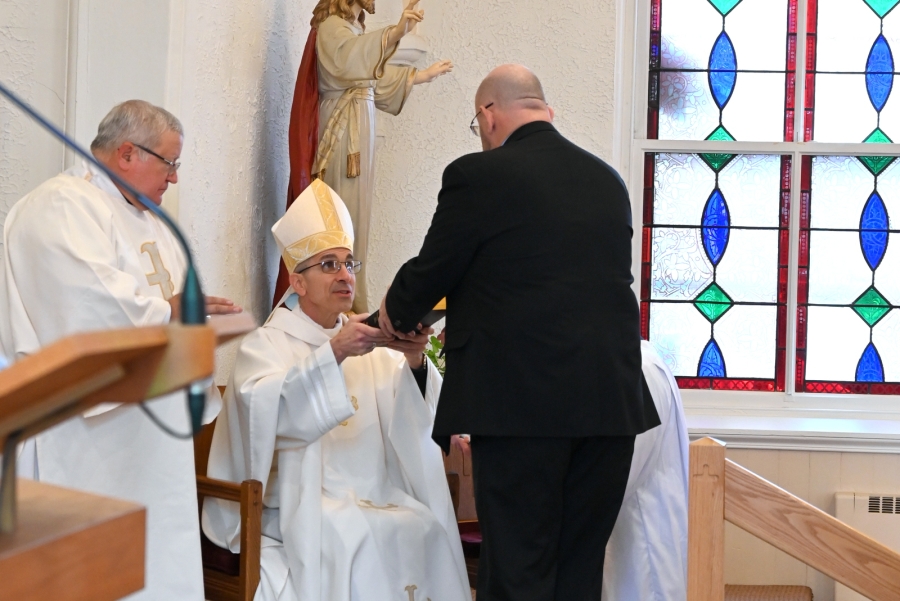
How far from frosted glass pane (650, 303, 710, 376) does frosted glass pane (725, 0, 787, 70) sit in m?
1.46

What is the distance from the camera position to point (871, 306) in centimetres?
590

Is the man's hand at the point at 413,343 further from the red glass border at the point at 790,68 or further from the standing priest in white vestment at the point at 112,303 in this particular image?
the red glass border at the point at 790,68

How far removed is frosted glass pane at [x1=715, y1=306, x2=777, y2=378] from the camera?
234 inches

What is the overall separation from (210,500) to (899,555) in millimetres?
2160

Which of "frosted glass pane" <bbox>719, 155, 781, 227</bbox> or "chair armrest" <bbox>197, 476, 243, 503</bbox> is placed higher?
"frosted glass pane" <bbox>719, 155, 781, 227</bbox>

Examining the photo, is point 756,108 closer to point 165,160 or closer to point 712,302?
point 712,302

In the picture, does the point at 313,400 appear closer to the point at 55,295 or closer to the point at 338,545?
the point at 338,545

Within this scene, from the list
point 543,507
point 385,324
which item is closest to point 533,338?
point 543,507

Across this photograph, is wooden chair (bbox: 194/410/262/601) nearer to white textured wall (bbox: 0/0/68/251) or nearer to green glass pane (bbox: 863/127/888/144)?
white textured wall (bbox: 0/0/68/251)

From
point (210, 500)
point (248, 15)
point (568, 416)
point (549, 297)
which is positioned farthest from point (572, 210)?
point (248, 15)

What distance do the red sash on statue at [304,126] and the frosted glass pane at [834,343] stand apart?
3017mm

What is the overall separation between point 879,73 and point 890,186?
65 centimetres

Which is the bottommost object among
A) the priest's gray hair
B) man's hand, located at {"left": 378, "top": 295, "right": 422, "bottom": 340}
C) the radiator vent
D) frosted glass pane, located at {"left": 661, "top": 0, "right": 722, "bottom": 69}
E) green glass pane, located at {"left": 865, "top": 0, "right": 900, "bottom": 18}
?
the radiator vent

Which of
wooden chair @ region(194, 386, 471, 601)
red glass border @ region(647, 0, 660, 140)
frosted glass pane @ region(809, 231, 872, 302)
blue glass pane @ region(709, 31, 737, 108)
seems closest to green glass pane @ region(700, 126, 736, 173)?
blue glass pane @ region(709, 31, 737, 108)
